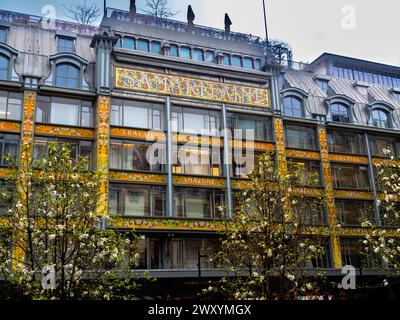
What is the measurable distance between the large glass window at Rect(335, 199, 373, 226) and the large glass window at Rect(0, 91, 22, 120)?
2861 cm

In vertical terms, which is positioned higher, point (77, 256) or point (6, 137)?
point (6, 137)

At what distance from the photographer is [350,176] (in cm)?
4931

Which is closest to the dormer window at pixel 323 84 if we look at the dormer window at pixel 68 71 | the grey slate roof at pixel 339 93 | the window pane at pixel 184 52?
the grey slate roof at pixel 339 93

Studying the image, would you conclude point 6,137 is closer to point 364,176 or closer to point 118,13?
point 118,13

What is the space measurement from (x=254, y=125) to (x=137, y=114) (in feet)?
35.4

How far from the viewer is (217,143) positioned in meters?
43.2

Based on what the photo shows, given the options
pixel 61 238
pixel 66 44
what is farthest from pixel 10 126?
pixel 61 238

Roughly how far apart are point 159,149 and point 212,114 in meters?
6.26

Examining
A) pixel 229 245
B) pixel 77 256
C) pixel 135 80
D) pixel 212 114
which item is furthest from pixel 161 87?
pixel 77 256

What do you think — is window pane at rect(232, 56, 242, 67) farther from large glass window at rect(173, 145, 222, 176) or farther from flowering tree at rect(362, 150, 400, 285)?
flowering tree at rect(362, 150, 400, 285)

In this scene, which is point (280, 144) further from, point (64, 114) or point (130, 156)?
point (64, 114)

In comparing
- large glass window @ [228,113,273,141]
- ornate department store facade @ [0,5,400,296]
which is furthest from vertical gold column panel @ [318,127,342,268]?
large glass window @ [228,113,273,141]
